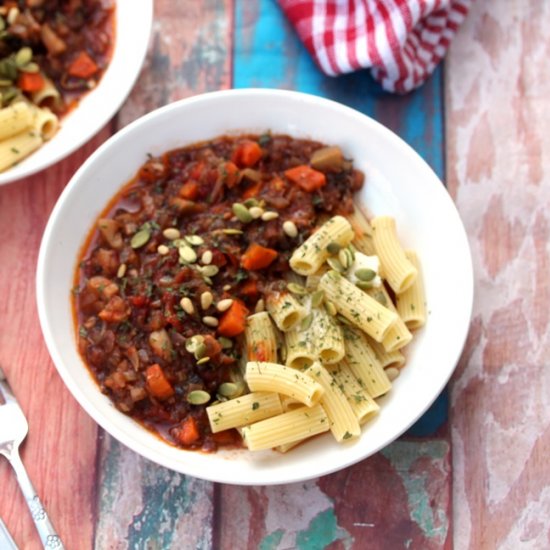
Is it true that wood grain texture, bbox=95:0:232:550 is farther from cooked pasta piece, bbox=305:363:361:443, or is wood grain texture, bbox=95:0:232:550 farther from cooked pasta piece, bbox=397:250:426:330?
cooked pasta piece, bbox=397:250:426:330

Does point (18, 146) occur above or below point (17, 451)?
above

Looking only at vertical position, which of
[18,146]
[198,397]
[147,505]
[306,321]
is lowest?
[147,505]

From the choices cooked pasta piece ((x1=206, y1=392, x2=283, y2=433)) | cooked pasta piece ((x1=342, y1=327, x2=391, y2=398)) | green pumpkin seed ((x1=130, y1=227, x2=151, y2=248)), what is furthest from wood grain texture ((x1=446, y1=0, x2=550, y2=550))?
green pumpkin seed ((x1=130, y1=227, x2=151, y2=248))

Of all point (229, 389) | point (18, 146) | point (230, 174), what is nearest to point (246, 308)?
point (229, 389)

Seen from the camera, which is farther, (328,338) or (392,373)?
(392,373)

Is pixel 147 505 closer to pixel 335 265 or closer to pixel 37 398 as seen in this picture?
pixel 37 398

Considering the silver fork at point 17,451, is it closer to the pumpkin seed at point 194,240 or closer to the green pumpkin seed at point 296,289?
the pumpkin seed at point 194,240

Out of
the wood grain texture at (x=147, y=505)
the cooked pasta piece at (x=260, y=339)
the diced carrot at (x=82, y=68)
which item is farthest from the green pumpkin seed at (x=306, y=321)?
the diced carrot at (x=82, y=68)
